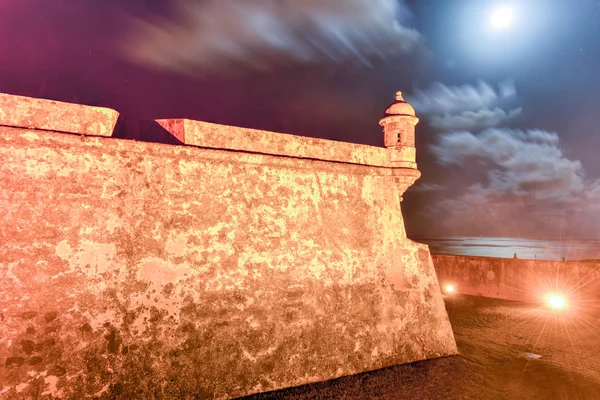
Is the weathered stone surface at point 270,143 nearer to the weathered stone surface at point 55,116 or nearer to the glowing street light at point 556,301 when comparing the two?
the weathered stone surface at point 55,116

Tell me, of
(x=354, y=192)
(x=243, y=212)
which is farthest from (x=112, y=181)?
(x=354, y=192)

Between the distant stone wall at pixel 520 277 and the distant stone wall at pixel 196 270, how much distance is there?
7581 mm

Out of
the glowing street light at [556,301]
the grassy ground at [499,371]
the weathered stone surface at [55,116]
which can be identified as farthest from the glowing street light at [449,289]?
the weathered stone surface at [55,116]

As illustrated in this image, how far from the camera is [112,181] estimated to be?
4.73 meters

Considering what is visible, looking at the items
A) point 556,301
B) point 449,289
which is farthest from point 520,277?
point 449,289

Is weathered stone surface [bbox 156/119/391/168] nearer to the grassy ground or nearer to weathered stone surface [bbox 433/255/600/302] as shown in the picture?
the grassy ground

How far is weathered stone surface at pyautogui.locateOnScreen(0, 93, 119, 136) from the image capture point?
14.2 feet

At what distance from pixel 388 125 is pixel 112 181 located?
586cm

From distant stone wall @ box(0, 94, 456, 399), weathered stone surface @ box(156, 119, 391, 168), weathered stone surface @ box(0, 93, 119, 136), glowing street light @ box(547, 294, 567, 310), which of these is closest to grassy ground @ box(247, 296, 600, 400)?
distant stone wall @ box(0, 94, 456, 399)

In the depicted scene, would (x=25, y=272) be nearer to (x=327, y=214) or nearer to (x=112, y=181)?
(x=112, y=181)

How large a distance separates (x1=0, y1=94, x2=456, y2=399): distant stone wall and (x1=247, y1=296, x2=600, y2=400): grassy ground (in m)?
0.36

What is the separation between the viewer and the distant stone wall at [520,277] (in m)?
11.2

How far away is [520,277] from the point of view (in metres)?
12.8

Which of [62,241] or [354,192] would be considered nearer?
[62,241]
